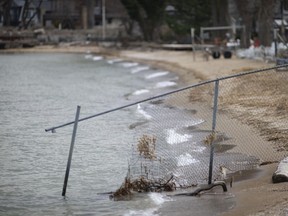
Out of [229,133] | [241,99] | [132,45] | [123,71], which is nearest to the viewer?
[229,133]

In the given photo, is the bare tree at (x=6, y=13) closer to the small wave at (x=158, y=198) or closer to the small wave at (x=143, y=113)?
the small wave at (x=143, y=113)

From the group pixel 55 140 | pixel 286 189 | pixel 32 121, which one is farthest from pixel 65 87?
pixel 286 189

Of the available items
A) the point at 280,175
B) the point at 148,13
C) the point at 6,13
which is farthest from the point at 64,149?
the point at 6,13

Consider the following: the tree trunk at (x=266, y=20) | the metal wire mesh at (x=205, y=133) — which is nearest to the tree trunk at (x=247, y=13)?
the tree trunk at (x=266, y=20)

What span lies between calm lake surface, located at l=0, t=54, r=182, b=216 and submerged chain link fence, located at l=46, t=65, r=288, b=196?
1.59ft

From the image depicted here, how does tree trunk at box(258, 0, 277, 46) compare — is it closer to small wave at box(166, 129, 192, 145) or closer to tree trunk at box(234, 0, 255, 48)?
tree trunk at box(234, 0, 255, 48)

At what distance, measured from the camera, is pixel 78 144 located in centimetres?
1911

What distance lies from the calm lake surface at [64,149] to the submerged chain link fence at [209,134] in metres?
0.48

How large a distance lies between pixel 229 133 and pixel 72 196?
630 cm

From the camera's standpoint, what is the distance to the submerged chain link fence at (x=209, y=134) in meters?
13.4

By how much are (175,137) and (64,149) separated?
2.86m

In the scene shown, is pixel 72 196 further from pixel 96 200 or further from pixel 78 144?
pixel 78 144

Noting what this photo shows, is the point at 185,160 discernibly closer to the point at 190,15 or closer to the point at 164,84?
the point at 164,84

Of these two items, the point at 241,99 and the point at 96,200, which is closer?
the point at 96,200
